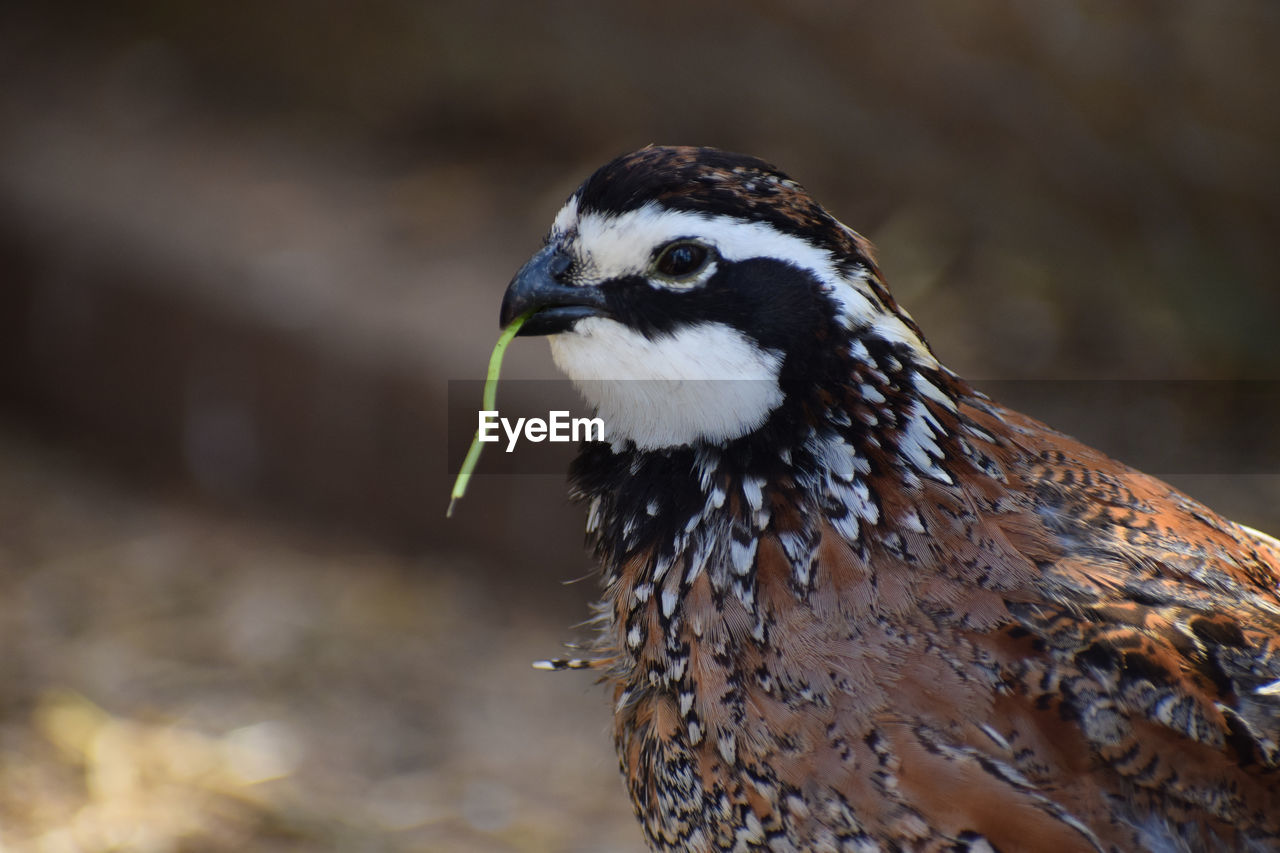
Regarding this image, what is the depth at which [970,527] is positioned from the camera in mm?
2301

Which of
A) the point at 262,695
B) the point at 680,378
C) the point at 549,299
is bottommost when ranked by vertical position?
the point at 262,695

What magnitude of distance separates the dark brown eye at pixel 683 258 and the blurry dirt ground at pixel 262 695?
2829mm

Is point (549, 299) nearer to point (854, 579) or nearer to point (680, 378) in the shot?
point (680, 378)

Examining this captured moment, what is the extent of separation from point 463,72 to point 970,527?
15.9 ft

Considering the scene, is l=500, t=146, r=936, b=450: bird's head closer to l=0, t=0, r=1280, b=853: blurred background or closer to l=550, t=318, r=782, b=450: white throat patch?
l=550, t=318, r=782, b=450: white throat patch

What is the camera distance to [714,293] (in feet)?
7.72

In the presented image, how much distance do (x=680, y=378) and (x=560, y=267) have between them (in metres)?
0.35

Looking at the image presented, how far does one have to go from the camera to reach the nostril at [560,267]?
2471 mm

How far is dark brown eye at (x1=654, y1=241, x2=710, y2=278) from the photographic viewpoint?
2.35 m

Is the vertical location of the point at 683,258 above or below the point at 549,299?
above

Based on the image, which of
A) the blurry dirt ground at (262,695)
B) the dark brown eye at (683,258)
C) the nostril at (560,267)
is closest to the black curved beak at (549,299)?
the nostril at (560,267)

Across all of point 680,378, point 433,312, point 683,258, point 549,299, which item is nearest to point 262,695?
Answer: point 433,312

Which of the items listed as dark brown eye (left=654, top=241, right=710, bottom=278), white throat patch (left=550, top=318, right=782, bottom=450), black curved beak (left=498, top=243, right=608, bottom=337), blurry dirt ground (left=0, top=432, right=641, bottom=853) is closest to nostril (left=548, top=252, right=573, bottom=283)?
black curved beak (left=498, top=243, right=608, bottom=337)

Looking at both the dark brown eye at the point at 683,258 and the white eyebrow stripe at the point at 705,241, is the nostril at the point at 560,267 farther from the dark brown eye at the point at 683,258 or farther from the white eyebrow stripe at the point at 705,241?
the dark brown eye at the point at 683,258
